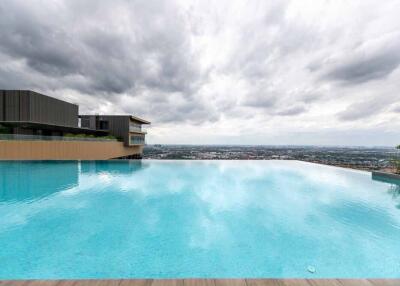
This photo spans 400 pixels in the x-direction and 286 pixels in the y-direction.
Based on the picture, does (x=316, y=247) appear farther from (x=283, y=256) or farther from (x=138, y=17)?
(x=138, y=17)

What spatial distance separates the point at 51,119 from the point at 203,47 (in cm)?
1838

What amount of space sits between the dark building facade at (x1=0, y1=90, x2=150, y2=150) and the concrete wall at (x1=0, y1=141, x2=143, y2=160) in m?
2.97

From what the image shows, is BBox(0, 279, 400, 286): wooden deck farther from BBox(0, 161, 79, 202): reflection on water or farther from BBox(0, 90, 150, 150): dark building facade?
BBox(0, 90, 150, 150): dark building facade

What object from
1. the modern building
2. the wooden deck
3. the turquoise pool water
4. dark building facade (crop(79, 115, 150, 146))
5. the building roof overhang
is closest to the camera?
the wooden deck

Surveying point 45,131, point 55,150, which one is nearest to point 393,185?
point 55,150

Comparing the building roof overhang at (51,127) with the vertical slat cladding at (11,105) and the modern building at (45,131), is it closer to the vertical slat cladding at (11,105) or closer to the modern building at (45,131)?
the modern building at (45,131)

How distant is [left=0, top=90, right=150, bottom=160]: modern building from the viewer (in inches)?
621

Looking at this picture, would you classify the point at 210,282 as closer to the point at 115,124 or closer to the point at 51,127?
the point at 51,127

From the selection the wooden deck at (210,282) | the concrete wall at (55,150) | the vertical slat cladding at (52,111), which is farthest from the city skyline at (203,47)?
the wooden deck at (210,282)

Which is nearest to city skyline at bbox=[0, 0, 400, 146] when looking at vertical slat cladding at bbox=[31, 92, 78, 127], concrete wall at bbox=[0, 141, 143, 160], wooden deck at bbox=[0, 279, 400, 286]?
vertical slat cladding at bbox=[31, 92, 78, 127]

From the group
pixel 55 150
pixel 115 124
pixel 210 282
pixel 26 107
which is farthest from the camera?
pixel 115 124

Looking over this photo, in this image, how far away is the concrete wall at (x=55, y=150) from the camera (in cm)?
1542

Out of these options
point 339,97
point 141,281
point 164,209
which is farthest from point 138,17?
point 339,97

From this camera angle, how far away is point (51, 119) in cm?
1956
